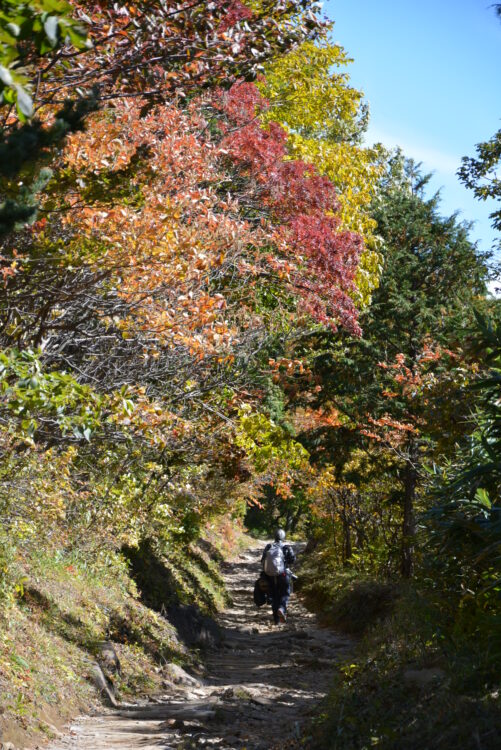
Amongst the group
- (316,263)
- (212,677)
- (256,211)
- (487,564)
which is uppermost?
(256,211)

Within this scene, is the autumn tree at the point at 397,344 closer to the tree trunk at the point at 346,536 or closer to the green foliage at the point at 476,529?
the tree trunk at the point at 346,536

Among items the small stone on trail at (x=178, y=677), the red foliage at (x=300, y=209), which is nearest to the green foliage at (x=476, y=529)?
the red foliage at (x=300, y=209)

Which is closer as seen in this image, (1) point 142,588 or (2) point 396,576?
(1) point 142,588

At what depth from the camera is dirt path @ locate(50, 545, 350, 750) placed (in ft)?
21.7

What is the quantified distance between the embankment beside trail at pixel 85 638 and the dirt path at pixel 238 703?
333 millimetres

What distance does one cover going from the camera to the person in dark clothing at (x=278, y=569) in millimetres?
Result: 14726

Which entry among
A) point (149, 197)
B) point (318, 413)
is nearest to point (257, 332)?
point (149, 197)

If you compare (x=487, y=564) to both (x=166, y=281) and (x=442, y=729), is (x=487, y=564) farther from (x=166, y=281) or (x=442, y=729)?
(x=166, y=281)

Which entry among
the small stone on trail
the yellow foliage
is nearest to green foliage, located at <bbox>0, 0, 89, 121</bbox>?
the small stone on trail

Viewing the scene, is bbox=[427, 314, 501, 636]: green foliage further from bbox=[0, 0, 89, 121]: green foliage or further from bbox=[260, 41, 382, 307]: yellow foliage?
bbox=[260, 41, 382, 307]: yellow foliage

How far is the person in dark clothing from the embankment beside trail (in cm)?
153

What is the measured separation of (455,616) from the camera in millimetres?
7031

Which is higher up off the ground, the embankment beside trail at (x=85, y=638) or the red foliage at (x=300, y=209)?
the red foliage at (x=300, y=209)

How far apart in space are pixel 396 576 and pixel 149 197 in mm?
13274
